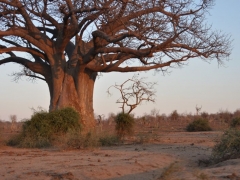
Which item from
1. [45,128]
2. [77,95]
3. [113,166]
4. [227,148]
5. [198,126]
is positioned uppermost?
[77,95]

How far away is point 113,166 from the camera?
359 inches

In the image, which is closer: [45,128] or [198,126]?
[45,128]

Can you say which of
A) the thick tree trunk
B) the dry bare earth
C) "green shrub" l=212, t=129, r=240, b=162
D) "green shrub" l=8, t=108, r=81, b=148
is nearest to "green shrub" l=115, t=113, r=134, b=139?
"green shrub" l=8, t=108, r=81, b=148

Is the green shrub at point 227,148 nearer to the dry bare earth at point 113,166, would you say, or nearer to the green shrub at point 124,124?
the dry bare earth at point 113,166

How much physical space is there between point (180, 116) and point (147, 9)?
84.0 feet

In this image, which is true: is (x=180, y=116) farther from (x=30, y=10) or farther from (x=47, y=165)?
(x=47, y=165)

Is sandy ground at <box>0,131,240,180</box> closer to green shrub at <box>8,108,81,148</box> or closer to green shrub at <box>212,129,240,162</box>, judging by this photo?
green shrub at <box>212,129,240,162</box>

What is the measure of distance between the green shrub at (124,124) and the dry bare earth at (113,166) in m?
3.30

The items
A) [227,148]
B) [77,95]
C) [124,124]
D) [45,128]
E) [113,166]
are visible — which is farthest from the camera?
[77,95]

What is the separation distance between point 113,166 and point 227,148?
9.33ft

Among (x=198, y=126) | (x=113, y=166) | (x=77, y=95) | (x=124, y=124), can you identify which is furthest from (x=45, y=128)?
(x=198, y=126)

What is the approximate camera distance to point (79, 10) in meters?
15.6

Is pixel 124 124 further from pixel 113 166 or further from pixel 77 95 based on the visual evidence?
pixel 113 166

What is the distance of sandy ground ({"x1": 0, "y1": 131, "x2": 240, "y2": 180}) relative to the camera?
25.4 ft
